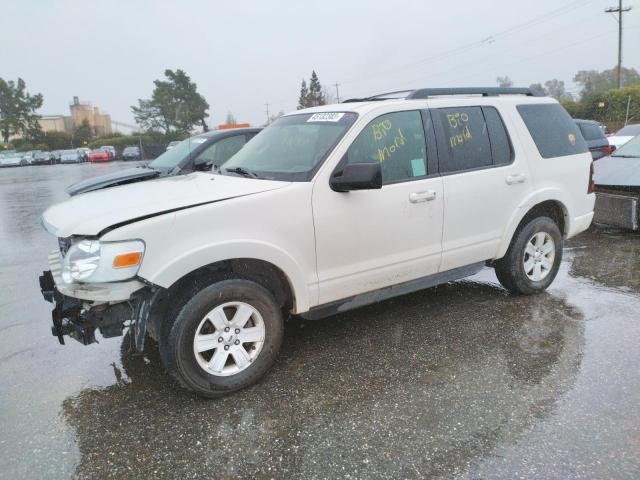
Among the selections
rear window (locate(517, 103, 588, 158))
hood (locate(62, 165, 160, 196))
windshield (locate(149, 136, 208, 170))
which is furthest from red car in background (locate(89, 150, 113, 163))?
rear window (locate(517, 103, 588, 158))

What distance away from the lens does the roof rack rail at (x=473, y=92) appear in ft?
13.6

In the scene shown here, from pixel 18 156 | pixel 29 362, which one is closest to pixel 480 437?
pixel 29 362

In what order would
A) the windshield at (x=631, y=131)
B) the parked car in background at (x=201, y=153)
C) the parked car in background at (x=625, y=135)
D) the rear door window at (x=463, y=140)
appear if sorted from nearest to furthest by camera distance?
the rear door window at (x=463, y=140), the parked car in background at (x=201, y=153), the parked car in background at (x=625, y=135), the windshield at (x=631, y=131)

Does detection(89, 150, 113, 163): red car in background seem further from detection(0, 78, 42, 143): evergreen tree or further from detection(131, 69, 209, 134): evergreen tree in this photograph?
detection(0, 78, 42, 143): evergreen tree

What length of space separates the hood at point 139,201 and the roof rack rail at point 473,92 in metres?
1.53

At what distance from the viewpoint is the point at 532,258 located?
15.7 ft

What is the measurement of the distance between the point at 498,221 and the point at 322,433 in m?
2.54

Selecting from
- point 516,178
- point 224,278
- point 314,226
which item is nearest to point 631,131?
point 516,178

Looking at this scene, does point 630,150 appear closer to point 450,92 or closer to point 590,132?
point 590,132

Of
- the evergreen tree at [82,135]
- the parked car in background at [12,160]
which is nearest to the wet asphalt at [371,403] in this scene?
the parked car in background at [12,160]

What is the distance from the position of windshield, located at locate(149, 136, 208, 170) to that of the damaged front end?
4.45 metres

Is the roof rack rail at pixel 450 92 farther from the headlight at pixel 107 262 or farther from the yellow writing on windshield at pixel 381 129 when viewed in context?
the headlight at pixel 107 262

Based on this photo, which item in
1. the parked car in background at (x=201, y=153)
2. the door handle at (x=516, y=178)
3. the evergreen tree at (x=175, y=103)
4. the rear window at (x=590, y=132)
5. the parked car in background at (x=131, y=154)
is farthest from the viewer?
the evergreen tree at (x=175, y=103)

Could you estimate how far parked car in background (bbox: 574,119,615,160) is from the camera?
11047mm
